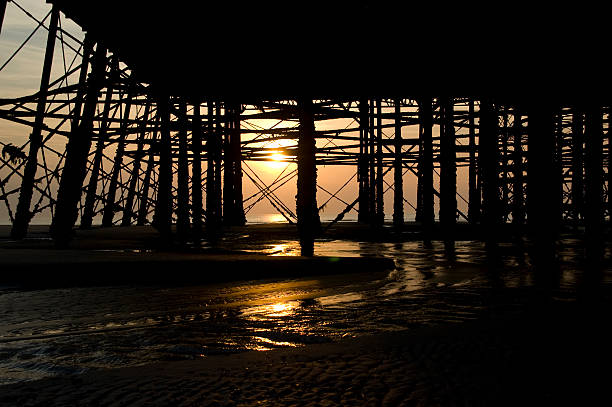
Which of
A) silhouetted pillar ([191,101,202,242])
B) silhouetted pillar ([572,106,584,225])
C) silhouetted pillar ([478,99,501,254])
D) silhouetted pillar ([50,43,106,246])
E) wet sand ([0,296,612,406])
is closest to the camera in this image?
wet sand ([0,296,612,406])

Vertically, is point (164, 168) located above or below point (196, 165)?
below

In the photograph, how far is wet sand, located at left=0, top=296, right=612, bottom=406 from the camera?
8.71 feet

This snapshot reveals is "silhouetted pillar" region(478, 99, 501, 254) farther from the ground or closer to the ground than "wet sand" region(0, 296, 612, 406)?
farther from the ground

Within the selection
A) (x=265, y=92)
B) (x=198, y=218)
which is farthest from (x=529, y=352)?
(x=198, y=218)

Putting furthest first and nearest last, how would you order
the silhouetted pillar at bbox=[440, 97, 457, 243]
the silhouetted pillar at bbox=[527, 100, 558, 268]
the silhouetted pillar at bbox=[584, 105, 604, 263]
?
1. the silhouetted pillar at bbox=[440, 97, 457, 243]
2. the silhouetted pillar at bbox=[584, 105, 604, 263]
3. the silhouetted pillar at bbox=[527, 100, 558, 268]

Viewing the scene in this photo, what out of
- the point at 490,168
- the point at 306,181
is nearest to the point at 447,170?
the point at 490,168

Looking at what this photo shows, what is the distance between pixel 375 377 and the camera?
302 centimetres

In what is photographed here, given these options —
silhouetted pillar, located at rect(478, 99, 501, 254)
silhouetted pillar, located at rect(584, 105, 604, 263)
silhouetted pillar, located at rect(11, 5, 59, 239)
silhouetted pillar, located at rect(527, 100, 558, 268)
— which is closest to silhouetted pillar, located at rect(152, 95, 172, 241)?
silhouetted pillar, located at rect(11, 5, 59, 239)

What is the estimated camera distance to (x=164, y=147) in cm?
1292

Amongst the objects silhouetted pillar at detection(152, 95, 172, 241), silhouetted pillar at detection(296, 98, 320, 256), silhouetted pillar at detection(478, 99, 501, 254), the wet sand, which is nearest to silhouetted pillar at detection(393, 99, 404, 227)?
silhouetted pillar at detection(478, 99, 501, 254)

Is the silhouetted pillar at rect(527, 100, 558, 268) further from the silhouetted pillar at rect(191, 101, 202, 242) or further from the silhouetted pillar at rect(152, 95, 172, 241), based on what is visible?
the silhouetted pillar at rect(191, 101, 202, 242)

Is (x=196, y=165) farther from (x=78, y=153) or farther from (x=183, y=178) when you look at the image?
(x=78, y=153)

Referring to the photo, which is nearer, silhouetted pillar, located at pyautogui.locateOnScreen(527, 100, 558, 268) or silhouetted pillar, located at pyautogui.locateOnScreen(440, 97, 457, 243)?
silhouetted pillar, located at pyautogui.locateOnScreen(527, 100, 558, 268)

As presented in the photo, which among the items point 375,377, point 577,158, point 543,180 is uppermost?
point 577,158
